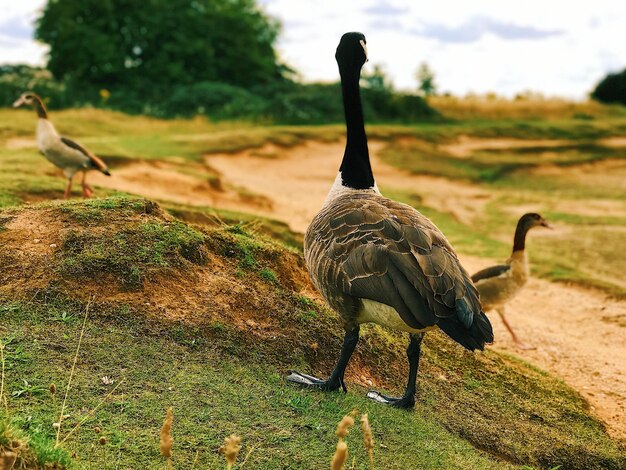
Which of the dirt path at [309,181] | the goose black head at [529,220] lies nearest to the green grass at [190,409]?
the goose black head at [529,220]

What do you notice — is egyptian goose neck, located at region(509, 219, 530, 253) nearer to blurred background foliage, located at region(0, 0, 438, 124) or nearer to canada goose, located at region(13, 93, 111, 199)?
canada goose, located at region(13, 93, 111, 199)

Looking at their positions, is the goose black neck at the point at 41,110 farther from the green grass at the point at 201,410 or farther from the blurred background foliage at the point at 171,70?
the blurred background foliage at the point at 171,70

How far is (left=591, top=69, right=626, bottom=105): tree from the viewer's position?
1692 inches

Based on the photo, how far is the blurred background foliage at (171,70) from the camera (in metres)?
31.4

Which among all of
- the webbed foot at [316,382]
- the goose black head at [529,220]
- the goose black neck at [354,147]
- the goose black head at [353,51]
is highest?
the goose black head at [353,51]

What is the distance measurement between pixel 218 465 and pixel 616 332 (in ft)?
25.8

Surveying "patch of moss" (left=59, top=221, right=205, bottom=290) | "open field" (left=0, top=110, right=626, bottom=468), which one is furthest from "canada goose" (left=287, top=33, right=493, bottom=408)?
"patch of moss" (left=59, top=221, right=205, bottom=290)

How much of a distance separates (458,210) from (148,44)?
23.6 metres

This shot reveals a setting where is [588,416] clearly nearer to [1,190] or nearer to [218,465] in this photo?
[218,465]

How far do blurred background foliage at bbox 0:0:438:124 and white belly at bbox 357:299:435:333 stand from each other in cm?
2557

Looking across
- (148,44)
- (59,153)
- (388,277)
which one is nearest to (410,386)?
(388,277)

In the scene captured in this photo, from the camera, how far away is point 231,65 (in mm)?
37969

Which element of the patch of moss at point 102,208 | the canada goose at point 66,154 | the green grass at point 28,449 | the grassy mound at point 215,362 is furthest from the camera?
the canada goose at point 66,154

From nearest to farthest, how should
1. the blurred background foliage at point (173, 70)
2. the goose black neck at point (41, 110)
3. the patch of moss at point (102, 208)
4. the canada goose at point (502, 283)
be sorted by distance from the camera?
the patch of moss at point (102, 208), the canada goose at point (502, 283), the goose black neck at point (41, 110), the blurred background foliage at point (173, 70)
